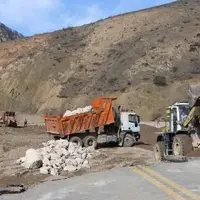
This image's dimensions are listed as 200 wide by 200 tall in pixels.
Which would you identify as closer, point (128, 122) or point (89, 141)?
point (89, 141)

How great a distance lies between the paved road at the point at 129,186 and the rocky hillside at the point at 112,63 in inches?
1715

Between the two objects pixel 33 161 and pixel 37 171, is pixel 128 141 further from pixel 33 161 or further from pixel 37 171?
pixel 37 171

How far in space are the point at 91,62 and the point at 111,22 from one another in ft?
58.9

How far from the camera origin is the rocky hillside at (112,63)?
203 ft

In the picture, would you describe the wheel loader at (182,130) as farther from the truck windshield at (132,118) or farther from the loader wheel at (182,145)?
the truck windshield at (132,118)

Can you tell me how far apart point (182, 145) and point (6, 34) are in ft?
488

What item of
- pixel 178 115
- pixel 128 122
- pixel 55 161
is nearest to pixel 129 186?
pixel 178 115

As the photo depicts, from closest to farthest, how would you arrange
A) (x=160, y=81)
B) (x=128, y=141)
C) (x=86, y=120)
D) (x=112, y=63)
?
1. (x=86, y=120)
2. (x=128, y=141)
3. (x=160, y=81)
4. (x=112, y=63)

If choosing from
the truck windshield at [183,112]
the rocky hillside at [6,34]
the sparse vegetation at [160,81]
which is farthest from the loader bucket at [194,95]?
the rocky hillside at [6,34]

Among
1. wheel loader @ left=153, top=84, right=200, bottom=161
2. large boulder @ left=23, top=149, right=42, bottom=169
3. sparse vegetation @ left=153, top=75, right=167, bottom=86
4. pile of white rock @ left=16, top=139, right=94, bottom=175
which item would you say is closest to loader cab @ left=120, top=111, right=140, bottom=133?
pile of white rock @ left=16, top=139, right=94, bottom=175

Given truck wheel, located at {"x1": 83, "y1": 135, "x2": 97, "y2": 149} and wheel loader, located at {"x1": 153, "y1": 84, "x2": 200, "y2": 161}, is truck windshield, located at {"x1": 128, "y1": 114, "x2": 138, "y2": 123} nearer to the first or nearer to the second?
truck wheel, located at {"x1": 83, "y1": 135, "x2": 97, "y2": 149}

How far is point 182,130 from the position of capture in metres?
20.2

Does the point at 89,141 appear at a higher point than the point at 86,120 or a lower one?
lower

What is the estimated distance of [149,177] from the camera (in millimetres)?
12023
